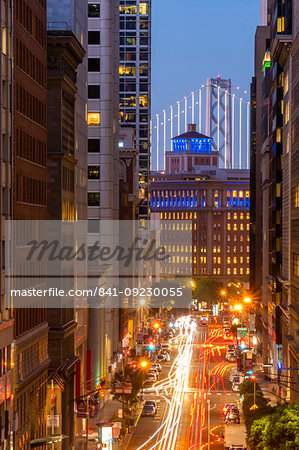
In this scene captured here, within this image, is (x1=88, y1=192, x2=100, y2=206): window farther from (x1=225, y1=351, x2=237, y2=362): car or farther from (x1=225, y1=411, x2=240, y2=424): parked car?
(x1=225, y1=351, x2=237, y2=362): car

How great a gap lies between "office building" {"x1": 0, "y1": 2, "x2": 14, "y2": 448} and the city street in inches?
995

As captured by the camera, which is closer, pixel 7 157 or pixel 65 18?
pixel 7 157

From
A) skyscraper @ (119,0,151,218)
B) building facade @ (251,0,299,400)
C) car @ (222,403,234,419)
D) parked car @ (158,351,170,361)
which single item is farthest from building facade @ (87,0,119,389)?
skyscraper @ (119,0,151,218)

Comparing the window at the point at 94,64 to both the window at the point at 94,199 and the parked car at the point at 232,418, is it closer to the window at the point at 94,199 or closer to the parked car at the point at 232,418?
the window at the point at 94,199

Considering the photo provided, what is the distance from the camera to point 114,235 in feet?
341

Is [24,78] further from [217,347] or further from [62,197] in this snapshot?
[217,347]

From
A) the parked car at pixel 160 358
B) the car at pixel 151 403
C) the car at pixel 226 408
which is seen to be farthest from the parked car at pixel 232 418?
the parked car at pixel 160 358

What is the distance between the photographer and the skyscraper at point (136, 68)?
616 feet

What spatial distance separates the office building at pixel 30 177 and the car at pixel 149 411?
28.1m

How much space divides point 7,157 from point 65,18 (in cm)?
2880

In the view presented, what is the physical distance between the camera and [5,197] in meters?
46.2

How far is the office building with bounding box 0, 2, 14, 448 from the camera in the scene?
149 feet

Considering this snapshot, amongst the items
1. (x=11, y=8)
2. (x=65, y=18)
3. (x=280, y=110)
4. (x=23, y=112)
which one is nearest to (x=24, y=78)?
(x=23, y=112)
